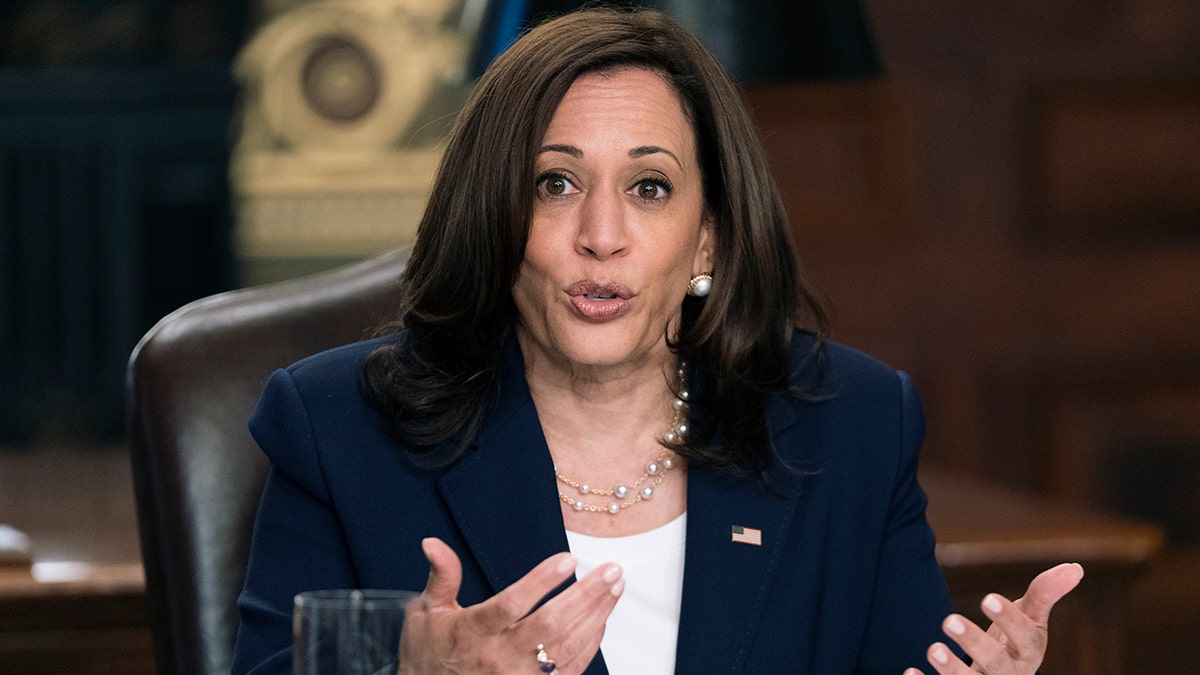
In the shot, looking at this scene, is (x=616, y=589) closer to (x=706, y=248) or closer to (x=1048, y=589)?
(x=1048, y=589)

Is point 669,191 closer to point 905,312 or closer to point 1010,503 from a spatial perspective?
point 1010,503

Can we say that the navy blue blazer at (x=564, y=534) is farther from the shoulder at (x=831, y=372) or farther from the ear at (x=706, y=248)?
the ear at (x=706, y=248)

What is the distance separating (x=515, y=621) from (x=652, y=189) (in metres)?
0.60

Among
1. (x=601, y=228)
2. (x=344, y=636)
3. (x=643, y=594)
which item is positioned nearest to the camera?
(x=344, y=636)

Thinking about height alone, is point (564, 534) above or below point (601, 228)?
below

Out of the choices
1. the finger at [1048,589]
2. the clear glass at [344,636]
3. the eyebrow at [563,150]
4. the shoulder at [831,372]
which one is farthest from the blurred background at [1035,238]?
the clear glass at [344,636]

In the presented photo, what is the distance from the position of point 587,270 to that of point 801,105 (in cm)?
235

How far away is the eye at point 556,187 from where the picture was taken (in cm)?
148

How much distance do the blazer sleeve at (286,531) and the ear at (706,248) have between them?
47 centimetres

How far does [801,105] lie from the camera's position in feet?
12.0

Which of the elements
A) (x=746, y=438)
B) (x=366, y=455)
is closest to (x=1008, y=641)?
(x=746, y=438)

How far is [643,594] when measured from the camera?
5.02 ft

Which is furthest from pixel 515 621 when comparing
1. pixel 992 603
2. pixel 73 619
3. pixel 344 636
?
pixel 73 619

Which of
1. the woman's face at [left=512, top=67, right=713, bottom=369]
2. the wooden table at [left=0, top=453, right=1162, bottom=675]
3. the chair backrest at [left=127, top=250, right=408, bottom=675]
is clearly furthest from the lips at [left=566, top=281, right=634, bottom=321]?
the wooden table at [left=0, top=453, right=1162, bottom=675]
